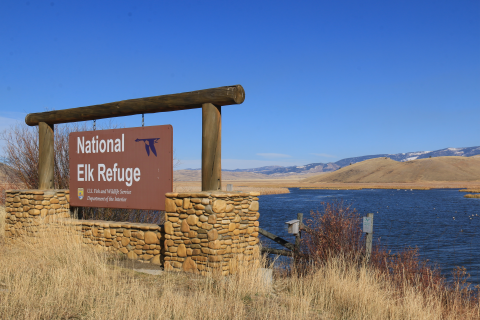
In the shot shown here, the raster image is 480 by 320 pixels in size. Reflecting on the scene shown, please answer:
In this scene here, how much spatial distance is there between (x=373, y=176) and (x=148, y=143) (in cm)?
13866

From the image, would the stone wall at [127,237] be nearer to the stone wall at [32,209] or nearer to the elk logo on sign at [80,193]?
the elk logo on sign at [80,193]

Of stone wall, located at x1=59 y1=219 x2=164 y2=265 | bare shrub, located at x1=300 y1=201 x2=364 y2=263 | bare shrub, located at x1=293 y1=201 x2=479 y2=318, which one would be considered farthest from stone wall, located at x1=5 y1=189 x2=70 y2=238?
bare shrub, located at x1=300 y1=201 x2=364 y2=263

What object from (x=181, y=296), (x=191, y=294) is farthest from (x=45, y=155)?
(x=181, y=296)

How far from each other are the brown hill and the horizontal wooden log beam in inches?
4773

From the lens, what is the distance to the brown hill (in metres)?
118

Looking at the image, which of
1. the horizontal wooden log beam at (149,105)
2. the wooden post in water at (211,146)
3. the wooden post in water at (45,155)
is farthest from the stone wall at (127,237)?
the horizontal wooden log beam at (149,105)

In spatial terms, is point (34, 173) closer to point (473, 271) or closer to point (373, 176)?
point (473, 271)

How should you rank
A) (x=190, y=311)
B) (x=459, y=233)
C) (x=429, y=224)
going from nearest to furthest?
(x=190, y=311) → (x=459, y=233) → (x=429, y=224)

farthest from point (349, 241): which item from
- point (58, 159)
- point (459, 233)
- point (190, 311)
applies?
point (459, 233)

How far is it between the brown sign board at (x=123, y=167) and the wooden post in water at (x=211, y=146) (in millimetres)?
1206

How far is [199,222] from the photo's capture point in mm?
8242

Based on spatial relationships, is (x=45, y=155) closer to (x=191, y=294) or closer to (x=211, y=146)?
(x=211, y=146)

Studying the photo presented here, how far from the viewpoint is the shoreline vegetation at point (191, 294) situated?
5570 millimetres

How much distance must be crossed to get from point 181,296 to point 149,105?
5521 mm
